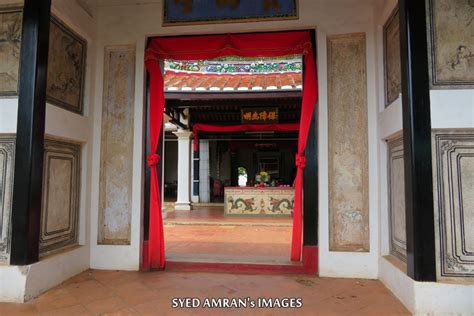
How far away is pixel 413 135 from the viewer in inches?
92.3

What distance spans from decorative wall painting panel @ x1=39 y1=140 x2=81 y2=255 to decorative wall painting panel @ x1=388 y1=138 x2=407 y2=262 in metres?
3.18

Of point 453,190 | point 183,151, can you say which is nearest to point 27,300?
point 453,190

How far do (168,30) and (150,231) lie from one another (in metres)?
2.24

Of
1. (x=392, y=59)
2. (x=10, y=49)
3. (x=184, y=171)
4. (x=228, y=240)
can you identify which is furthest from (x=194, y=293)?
(x=184, y=171)

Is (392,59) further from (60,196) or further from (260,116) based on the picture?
(260,116)

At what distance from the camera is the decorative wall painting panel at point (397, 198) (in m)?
2.78

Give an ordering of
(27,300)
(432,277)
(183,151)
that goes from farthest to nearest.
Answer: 1. (183,151)
2. (27,300)
3. (432,277)

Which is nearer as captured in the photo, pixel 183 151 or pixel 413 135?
pixel 413 135

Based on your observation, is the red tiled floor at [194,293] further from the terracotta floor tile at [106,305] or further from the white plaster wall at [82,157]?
the white plaster wall at [82,157]

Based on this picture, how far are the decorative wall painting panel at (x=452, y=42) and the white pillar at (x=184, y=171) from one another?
7.96 meters

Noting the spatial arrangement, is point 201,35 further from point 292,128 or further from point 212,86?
point 292,128

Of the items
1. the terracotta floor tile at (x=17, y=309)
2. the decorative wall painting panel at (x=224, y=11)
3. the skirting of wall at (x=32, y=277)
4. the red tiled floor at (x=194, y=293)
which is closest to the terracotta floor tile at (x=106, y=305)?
the red tiled floor at (x=194, y=293)

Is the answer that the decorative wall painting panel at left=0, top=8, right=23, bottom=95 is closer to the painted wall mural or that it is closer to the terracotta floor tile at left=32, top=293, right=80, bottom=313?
the painted wall mural

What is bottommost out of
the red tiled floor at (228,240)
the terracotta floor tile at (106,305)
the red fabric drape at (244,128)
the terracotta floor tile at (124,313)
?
the terracotta floor tile at (124,313)
